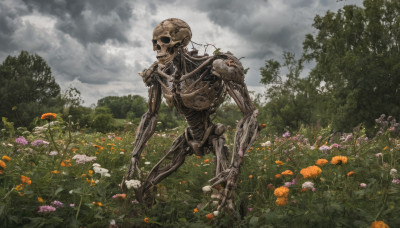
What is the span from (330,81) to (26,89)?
82.3ft

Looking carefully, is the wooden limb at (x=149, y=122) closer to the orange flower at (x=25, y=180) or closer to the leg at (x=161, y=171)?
the leg at (x=161, y=171)

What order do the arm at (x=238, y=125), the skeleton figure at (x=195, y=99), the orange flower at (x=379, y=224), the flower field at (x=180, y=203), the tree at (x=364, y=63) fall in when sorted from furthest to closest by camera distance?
the tree at (x=364, y=63) → the skeleton figure at (x=195, y=99) → the arm at (x=238, y=125) → the flower field at (x=180, y=203) → the orange flower at (x=379, y=224)

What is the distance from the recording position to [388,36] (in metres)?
20.1

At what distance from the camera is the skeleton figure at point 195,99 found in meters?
2.56

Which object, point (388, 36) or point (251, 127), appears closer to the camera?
A: point (251, 127)

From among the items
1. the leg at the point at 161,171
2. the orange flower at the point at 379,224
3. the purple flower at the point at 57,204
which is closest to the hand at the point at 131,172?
the leg at the point at 161,171

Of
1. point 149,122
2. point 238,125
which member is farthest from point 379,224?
point 149,122

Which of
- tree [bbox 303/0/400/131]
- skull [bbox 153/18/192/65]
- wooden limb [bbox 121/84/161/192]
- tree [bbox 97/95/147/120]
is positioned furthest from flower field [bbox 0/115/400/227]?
tree [bbox 97/95/147/120]

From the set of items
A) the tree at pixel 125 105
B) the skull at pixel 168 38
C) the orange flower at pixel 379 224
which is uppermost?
the tree at pixel 125 105

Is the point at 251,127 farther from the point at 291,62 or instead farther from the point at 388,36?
the point at 291,62

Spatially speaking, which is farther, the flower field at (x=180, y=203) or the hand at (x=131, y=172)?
the hand at (x=131, y=172)

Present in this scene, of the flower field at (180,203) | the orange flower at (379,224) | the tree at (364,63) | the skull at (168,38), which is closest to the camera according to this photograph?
the orange flower at (379,224)

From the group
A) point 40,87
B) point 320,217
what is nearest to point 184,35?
point 320,217

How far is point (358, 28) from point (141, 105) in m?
38.6
